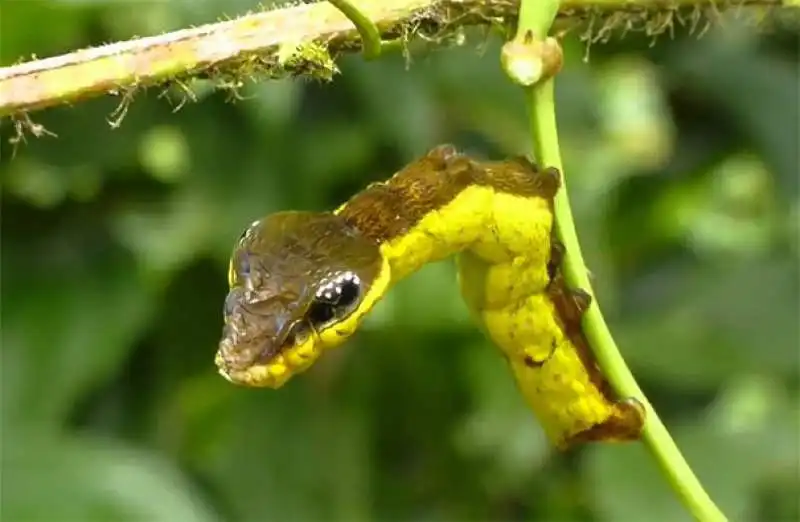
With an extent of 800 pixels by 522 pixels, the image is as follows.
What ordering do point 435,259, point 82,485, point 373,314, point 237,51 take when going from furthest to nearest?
point 373,314 → point 82,485 → point 435,259 → point 237,51

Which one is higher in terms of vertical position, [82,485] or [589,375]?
[82,485]

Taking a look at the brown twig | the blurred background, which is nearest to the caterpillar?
the brown twig

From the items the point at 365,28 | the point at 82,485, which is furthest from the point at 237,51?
the point at 82,485

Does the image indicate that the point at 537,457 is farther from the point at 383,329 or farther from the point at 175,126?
the point at 175,126

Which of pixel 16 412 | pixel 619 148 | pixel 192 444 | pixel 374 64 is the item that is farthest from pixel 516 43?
pixel 619 148

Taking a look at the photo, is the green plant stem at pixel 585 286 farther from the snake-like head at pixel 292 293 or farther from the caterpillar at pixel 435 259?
the snake-like head at pixel 292 293

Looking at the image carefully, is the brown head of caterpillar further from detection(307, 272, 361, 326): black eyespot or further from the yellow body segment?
detection(307, 272, 361, 326): black eyespot

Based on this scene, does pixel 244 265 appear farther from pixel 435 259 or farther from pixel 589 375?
pixel 589 375
